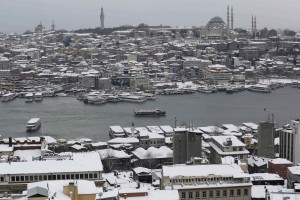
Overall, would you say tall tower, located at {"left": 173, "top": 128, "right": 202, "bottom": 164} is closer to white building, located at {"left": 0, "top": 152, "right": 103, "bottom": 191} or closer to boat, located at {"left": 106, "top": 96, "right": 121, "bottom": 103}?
white building, located at {"left": 0, "top": 152, "right": 103, "bottom": 191}

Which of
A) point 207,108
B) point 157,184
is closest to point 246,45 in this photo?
point 207,108

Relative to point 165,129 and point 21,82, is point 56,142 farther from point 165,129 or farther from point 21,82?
point 21,82

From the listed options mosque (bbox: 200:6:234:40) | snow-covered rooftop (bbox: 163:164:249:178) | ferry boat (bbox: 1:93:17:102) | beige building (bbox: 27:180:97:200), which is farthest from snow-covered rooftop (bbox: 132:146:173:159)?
mosque (bbox: 200:6:234:40)

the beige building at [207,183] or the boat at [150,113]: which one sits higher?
the beige building at [207,183]

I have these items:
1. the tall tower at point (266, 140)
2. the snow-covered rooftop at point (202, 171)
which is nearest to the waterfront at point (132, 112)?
the tall tower at point (266, 140)

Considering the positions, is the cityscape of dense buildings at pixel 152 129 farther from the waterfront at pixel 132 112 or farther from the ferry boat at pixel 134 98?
the waterfront at pixel 132 112

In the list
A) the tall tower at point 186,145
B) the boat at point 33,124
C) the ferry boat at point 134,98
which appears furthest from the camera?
the ferry boat at point 134,98

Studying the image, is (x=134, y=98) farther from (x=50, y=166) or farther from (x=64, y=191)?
(x=64, y=191)

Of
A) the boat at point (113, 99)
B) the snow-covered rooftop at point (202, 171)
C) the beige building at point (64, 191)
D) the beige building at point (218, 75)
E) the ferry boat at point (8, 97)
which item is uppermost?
the beige building at point (64, 191)
